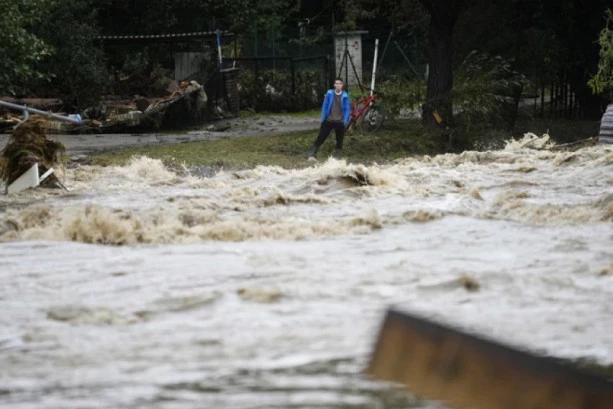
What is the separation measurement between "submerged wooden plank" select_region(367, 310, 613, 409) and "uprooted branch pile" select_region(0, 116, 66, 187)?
1154 centimetres

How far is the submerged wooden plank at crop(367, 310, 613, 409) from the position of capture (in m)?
3.63

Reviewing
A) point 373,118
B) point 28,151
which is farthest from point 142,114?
point 28,151

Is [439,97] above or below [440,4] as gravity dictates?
below

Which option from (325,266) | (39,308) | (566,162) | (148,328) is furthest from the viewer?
(566,162)

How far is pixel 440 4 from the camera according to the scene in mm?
26188

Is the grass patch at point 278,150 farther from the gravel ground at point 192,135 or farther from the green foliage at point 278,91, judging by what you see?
the green foliage at point 278,91

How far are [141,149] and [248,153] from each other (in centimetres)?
235

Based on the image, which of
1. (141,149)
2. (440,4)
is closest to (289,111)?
(440,4)

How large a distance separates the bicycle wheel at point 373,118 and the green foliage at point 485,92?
183 centimetres

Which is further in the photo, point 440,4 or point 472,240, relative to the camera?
point 440,4

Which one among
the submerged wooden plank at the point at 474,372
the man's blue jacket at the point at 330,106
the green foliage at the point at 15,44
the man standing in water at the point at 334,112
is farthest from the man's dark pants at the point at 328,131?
the submerged wooden plank at the point at 474,372

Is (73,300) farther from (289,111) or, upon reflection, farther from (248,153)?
(289,111)

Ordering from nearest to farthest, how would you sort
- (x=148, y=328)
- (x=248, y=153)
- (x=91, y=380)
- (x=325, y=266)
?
A: (x=91, y=380), (x=148, y=328), (x=325, y=266), (x=248, y=153)

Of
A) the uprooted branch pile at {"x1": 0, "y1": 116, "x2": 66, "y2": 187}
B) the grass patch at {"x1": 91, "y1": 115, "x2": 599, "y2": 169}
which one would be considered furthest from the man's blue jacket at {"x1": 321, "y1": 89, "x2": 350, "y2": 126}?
the uprooted branch pile at {"x1": 0, "y1": 116, "x2": 66, "y2": 187}
